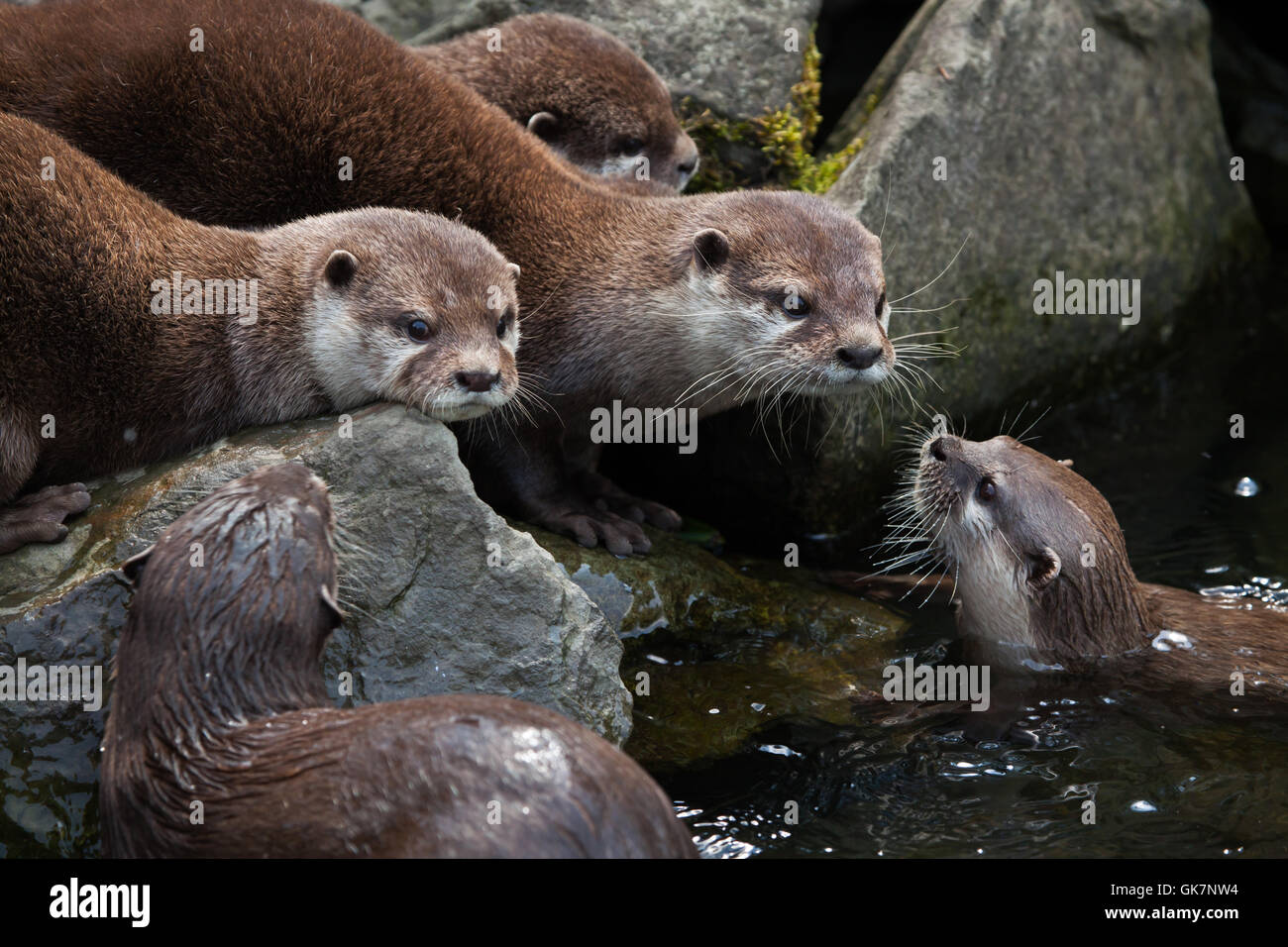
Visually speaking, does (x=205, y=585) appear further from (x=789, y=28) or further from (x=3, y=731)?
(x=789, y=28)

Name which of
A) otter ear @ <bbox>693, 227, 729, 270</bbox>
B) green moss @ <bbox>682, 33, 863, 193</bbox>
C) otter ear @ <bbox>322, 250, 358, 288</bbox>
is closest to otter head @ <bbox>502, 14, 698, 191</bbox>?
green moss @ <bbox>682, 33, 863, 193</bbox>

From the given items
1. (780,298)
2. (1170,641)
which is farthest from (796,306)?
(1170,641)

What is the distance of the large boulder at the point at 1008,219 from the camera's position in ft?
18.3

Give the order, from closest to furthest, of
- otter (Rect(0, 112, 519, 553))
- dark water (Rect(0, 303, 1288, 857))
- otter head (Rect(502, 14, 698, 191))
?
dark water (Rect(0, 303, 1288, 857)) < otter (Rect(0, 112, 519, 553)) < otter head (Rect(502, 14, 698, 191))

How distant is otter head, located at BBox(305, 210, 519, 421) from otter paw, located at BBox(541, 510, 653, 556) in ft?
2.50

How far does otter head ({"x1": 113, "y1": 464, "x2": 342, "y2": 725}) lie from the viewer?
3221 mm

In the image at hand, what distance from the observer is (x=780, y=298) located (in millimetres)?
4562

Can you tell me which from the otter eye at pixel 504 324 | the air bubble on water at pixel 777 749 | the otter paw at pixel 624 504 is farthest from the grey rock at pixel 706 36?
the air bubble on water at pixel 777 749

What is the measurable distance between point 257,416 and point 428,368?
23.6 inches

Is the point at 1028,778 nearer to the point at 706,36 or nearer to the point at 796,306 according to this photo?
the point at 796,306

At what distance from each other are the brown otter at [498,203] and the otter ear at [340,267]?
706 mm

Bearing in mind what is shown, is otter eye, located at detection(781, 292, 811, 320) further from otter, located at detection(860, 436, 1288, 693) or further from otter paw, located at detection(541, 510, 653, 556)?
otter paw, located at detection(541, 510, 653, 556)

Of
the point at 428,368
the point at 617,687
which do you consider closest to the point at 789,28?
the point at 428,368

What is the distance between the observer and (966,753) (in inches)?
165
